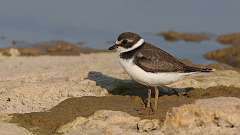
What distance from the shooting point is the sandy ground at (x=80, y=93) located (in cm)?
1337

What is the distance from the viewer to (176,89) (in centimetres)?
1584

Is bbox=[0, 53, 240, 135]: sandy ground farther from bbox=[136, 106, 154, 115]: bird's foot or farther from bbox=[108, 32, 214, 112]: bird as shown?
bbox=[108, 32, 214, 112]: bird

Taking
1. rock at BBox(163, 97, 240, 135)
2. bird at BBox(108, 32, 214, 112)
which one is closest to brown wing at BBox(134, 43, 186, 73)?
bird at BBox(108, 32, 214, 112)

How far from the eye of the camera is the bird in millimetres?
13477

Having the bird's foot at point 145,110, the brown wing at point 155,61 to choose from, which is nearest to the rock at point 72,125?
the bird's foot at point 145,110

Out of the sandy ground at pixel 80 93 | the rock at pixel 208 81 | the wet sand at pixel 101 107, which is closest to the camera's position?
the wet sand at pixel 101 107

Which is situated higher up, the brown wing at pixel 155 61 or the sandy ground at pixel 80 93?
the brown wing at pixel 155 61

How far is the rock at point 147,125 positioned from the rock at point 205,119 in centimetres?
21

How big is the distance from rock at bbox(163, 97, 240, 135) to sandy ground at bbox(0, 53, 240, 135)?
502 millimetres

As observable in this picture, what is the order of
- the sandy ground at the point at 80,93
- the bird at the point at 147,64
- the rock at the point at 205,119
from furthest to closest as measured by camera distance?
the bird at the point at 147,64
the sandy ground at the point at 80,93
the rock at the point at 205,119

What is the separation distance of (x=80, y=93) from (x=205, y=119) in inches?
171

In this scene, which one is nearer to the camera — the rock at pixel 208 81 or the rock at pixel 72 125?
the rock at pixel 72 125

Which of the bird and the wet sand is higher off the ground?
the bird

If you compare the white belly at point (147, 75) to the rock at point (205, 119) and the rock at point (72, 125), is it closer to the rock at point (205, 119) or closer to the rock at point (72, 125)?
the rock at point (72, 125)
